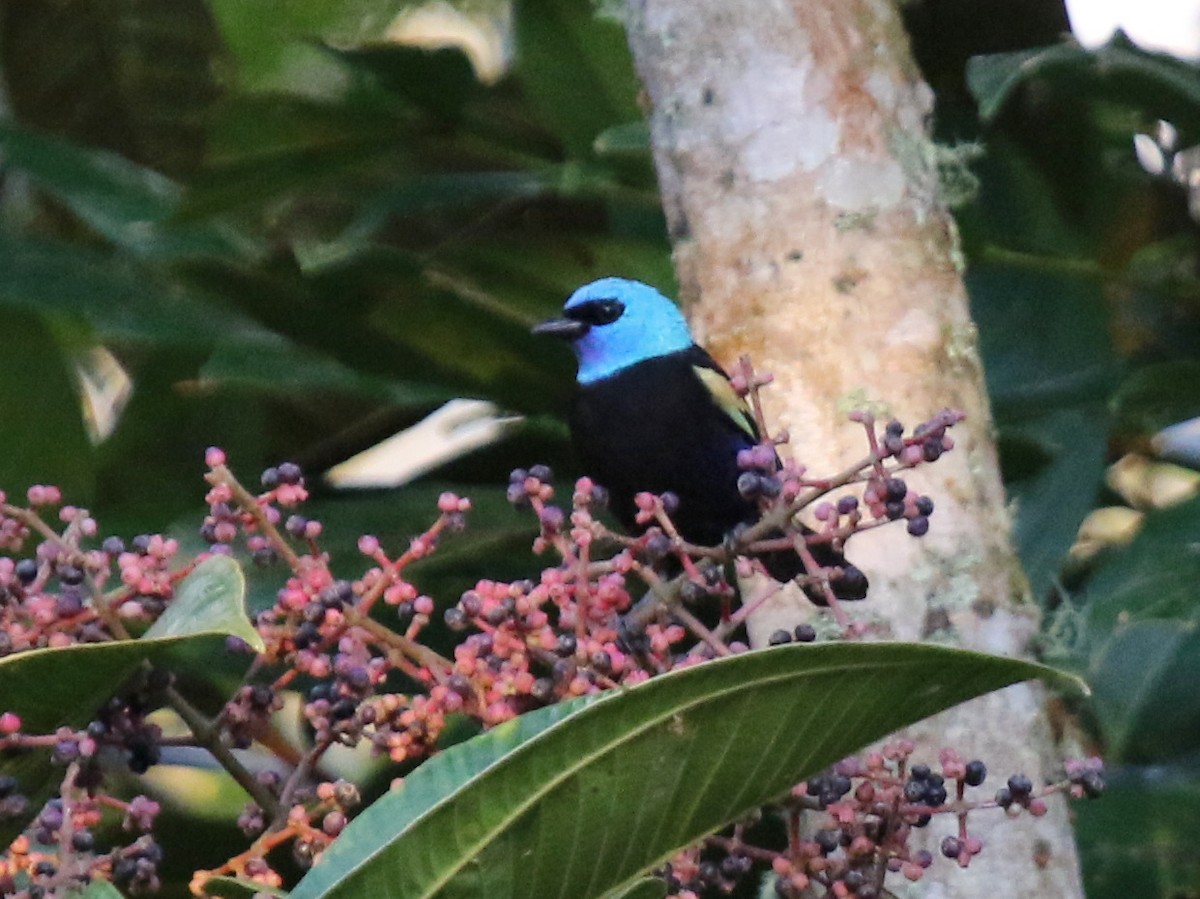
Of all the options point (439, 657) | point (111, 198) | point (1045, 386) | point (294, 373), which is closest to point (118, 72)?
point (111, 198)

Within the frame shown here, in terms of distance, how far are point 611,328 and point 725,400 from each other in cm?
31

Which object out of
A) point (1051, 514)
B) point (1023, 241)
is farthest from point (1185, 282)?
point (1051, 514)

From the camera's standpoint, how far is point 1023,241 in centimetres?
250

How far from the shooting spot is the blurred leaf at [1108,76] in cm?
191

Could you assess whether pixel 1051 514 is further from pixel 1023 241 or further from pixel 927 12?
pixel 927 12

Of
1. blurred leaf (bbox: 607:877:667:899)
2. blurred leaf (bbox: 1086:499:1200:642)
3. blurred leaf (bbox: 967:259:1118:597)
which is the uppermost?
Result: blurred leaf (bbox: 607:877:667:899)

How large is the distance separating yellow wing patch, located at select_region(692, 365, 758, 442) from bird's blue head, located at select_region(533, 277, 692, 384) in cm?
17

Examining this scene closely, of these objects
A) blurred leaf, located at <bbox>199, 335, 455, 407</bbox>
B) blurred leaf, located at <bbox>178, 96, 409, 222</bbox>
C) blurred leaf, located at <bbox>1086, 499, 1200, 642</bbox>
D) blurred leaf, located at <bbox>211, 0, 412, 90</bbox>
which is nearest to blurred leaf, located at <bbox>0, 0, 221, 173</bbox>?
blurred leaf, located at <bbox>211, 0, 412, 90</bbox>

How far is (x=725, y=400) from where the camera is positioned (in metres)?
2.15

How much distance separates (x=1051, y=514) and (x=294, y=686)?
0.93m

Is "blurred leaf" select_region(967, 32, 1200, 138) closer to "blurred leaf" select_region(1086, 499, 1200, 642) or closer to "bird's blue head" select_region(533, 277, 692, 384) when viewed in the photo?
"blurred leaf" select_region(1086, 499, 1200, 642)

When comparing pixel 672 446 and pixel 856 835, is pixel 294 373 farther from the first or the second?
pixel 856 835

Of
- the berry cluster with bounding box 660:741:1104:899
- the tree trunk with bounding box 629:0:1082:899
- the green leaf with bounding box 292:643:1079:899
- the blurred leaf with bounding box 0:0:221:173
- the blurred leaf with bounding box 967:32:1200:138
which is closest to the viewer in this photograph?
the green leaf with bounding box 292:643:1079:899

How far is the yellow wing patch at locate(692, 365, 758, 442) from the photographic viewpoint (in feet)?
6.98
